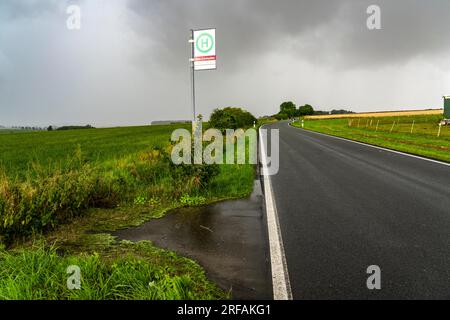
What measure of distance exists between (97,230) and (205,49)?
43.5 ft

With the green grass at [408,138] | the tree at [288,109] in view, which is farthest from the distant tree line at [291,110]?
the green grass at [408,138]

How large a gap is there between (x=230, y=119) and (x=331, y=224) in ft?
80.5

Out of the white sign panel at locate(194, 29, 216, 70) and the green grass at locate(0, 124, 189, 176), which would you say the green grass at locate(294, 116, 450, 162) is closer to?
the white sign panel at locate(194, 29, 216, 70)

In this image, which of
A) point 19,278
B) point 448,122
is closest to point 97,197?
point 19,278

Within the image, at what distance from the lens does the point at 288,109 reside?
152625 mm

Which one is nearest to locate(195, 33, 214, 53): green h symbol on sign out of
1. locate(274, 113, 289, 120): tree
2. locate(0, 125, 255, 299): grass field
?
locate(0, 125, 255, 299): grass field

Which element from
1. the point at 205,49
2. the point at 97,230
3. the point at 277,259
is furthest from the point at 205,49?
the point at 277,259

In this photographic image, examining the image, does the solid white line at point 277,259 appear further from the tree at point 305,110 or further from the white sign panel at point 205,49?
the tree at point 305,110

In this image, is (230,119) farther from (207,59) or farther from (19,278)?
(19,278)

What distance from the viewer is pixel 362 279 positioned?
344 centimetres

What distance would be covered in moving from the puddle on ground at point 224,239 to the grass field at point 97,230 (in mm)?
215

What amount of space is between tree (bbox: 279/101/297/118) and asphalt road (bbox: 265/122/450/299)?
470 feet

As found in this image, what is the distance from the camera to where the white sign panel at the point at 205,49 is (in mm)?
16469

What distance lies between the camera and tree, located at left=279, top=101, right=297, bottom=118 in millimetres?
150000
